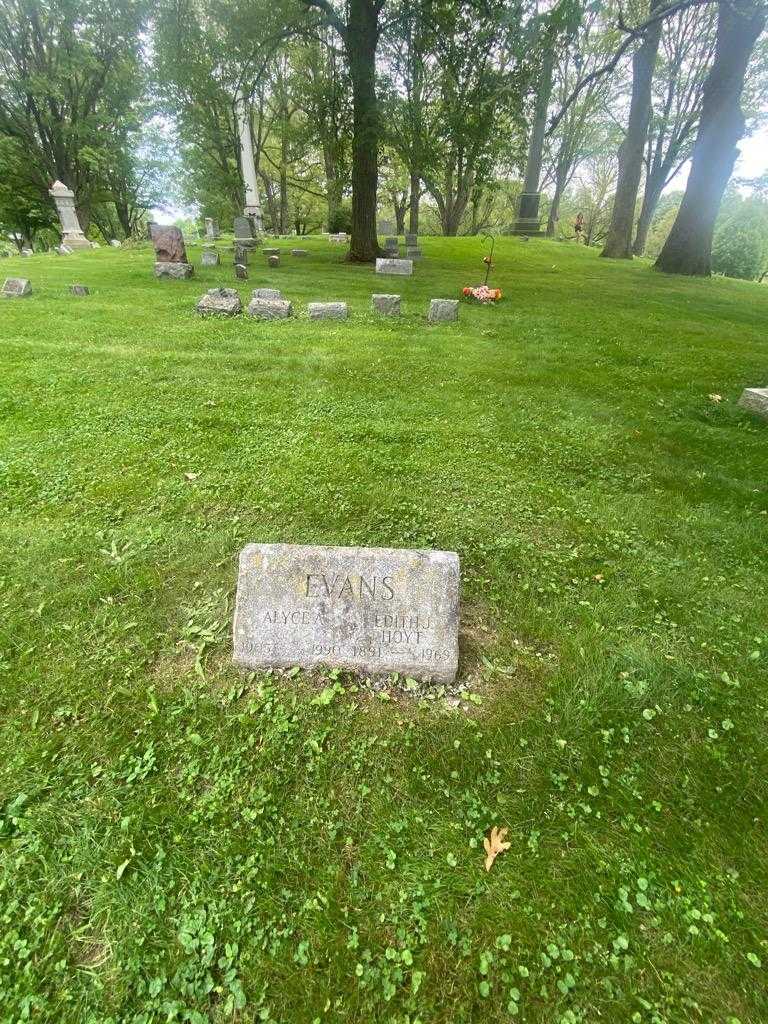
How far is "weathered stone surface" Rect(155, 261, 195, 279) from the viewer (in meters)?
13.5

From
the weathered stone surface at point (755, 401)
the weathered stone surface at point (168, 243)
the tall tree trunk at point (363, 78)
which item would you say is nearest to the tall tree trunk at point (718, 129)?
the tall tree trunk at point (363, 78)

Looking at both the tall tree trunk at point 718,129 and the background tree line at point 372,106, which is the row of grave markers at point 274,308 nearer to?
the background tree line at point 372,106

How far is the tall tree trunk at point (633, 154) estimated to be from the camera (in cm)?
1820

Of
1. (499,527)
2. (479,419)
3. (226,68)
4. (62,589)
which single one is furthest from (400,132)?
(62,589)

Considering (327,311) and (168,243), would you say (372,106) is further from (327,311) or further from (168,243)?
(327,311)

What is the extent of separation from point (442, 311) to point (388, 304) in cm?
125

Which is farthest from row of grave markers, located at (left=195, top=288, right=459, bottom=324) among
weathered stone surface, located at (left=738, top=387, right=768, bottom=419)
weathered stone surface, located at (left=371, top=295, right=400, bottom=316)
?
weathered stone surface, located at (left=738, top=387, right=768, bottom=419)

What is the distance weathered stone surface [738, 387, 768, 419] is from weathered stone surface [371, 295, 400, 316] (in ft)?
22.4

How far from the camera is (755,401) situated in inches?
264

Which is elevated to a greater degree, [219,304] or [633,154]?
[633,154]

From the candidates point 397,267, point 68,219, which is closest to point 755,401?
point 397,267

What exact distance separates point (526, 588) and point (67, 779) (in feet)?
10.2

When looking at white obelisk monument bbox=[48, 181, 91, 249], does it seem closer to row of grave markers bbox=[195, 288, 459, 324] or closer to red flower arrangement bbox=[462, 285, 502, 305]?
row of grave markers bbox=[195, 288, 459, 324]

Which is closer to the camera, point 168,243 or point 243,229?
point 168,243
